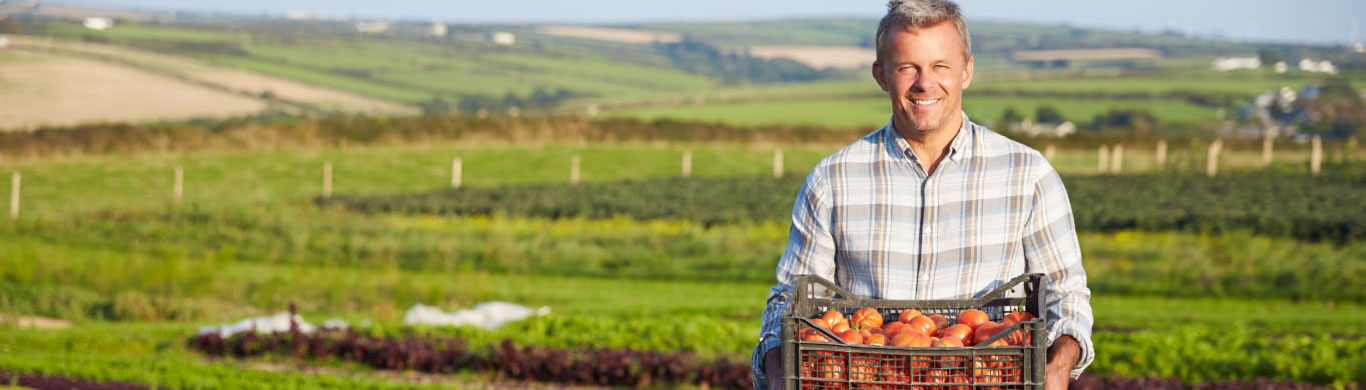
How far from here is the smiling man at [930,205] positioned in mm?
3484

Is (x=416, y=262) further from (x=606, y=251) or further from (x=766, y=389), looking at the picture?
(x=766, y=389)

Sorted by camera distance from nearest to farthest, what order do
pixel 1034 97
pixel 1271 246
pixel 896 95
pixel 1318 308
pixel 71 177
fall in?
pixel 896 95 → pixel 1318 308 → pixel 1271 246 → pixel 71 177 → pixel 1034 97

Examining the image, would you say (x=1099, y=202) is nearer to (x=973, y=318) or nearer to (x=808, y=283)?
(x=808, y=283)

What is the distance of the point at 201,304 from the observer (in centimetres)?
1752

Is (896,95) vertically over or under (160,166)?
over

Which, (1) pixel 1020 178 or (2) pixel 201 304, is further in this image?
(2) pixel 201 304

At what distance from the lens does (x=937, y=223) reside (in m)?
3.59

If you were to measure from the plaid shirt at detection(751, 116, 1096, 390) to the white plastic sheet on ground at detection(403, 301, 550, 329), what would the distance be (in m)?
10.4

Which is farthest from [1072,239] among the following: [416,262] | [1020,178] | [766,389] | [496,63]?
[496,63]

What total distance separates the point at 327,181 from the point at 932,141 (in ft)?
109

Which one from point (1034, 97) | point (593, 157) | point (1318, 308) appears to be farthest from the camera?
point (1034, 97)

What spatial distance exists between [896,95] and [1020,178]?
40 cm

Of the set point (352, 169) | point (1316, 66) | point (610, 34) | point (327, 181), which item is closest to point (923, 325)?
point (327, 181)

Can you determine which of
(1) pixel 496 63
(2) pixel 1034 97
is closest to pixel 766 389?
(2) pixel 1034 97
